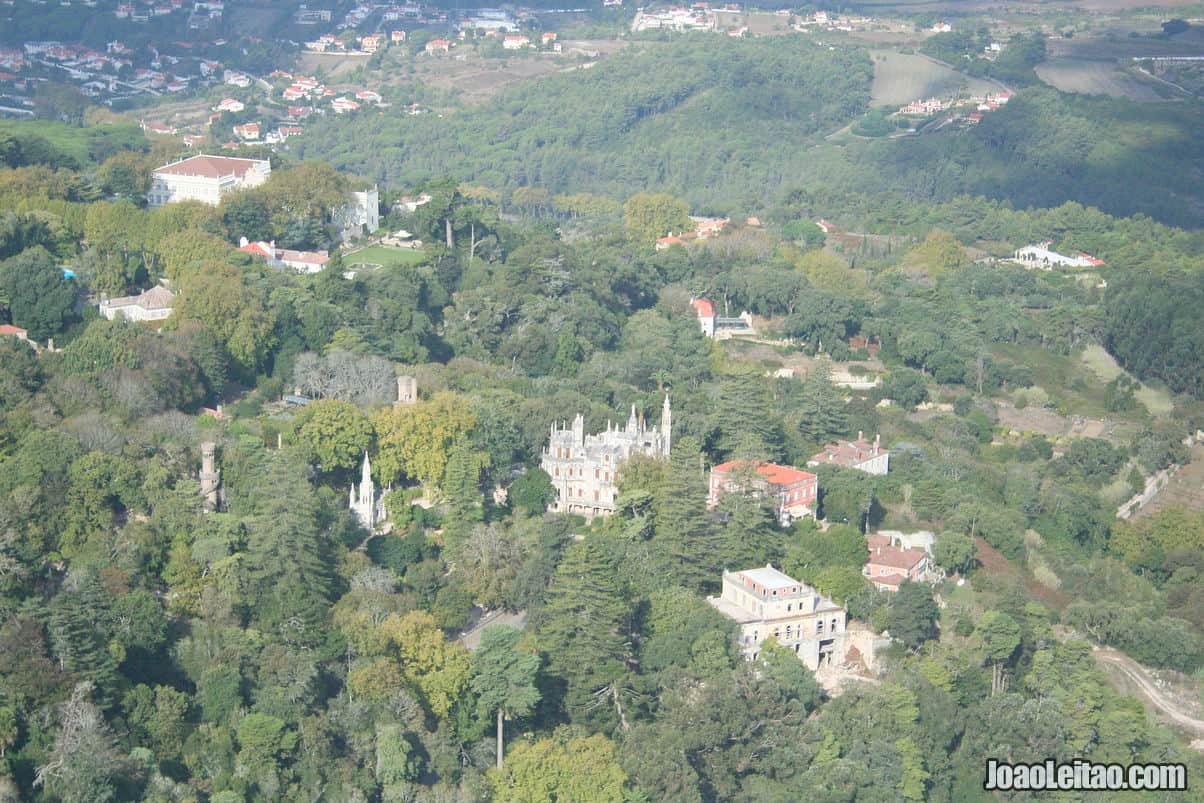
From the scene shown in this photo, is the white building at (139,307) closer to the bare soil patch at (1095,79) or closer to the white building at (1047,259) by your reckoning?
the white building at (1047,259)

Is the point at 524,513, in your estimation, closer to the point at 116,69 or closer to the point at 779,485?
the point at 779,485

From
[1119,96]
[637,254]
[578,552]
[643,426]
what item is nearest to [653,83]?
[1119,96]

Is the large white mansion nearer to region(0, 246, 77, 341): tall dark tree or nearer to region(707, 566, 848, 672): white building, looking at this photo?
region(707, 566, 848, 672): white building

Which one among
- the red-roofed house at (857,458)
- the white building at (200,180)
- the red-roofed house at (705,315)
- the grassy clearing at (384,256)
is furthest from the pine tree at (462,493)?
the red-roofed house at (705,315)

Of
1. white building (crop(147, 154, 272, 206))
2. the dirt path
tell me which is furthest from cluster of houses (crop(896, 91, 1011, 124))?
the dirt path

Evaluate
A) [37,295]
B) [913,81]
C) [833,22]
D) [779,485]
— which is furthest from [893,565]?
[833,22]
